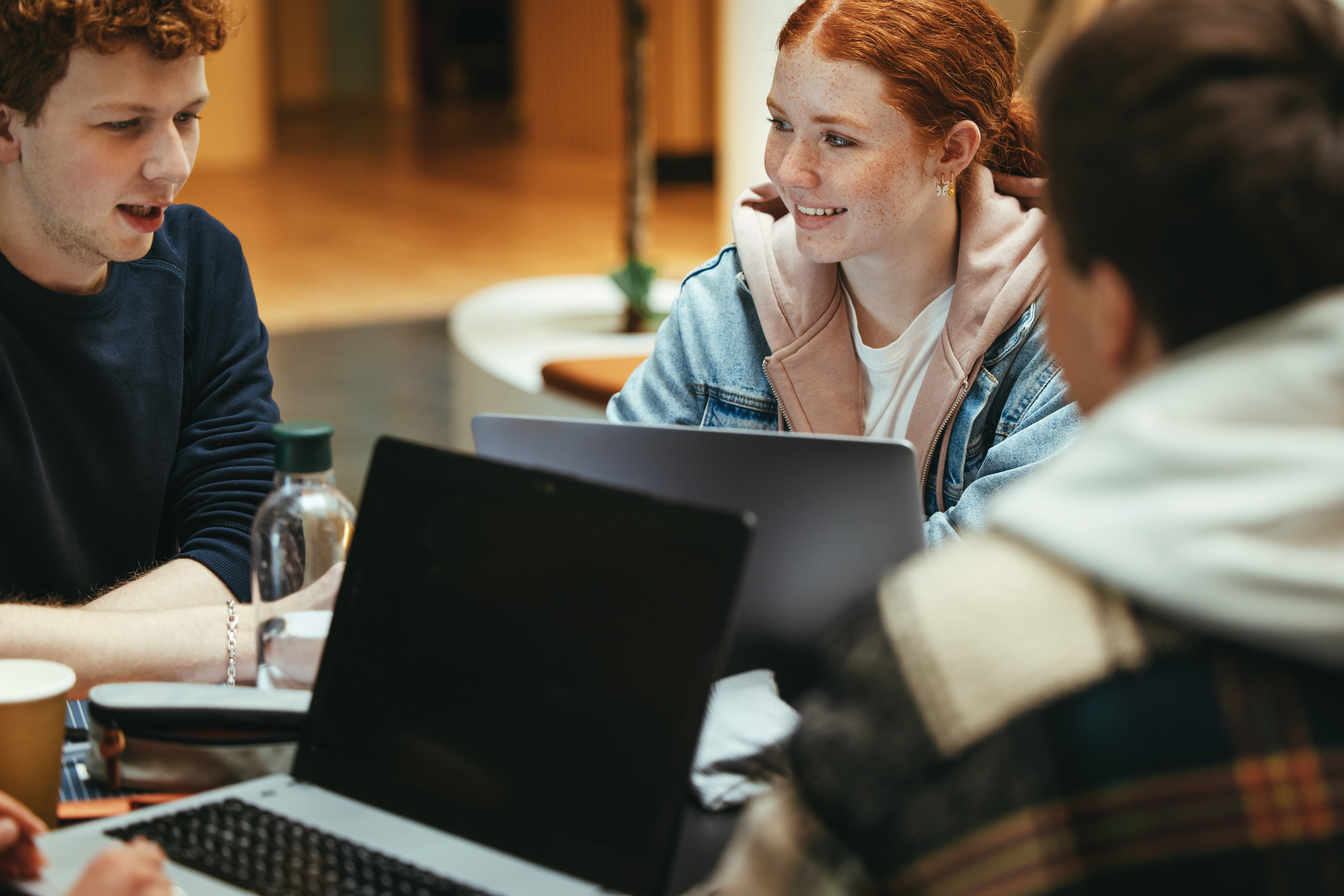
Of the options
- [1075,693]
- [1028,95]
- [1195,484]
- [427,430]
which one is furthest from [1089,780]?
[427,430]

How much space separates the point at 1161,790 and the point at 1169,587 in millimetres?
94

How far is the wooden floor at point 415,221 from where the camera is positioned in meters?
6.98

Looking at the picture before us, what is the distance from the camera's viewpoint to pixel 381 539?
100 cm

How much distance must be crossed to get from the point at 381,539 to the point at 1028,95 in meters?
1.30

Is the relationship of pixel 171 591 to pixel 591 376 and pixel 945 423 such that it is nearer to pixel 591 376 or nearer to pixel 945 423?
pixel 945 423

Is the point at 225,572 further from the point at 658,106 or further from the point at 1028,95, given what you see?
the point at 658,106

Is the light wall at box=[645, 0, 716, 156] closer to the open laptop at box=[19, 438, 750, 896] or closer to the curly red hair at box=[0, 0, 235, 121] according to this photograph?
the curly red hair at box=[0, 0, 235, 121]

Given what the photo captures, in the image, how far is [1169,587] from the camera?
1.93 feet

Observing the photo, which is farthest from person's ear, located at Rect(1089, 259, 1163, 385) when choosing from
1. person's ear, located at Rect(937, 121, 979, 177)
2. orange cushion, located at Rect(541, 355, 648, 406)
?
orange cushion, located at Rect(541, 355, 648, 406)

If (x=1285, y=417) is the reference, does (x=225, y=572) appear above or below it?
below

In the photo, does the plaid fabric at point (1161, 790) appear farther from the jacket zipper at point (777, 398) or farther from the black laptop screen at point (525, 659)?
the jacket zipper at point (777, 398)

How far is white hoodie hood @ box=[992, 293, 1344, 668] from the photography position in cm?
57

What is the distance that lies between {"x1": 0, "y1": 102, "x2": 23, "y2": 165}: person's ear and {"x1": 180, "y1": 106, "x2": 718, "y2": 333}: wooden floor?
15.4ft

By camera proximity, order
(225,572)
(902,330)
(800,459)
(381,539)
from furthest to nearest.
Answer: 1. (902,330)
2. (225,572)
3. (800,459)
4. (381,539)
